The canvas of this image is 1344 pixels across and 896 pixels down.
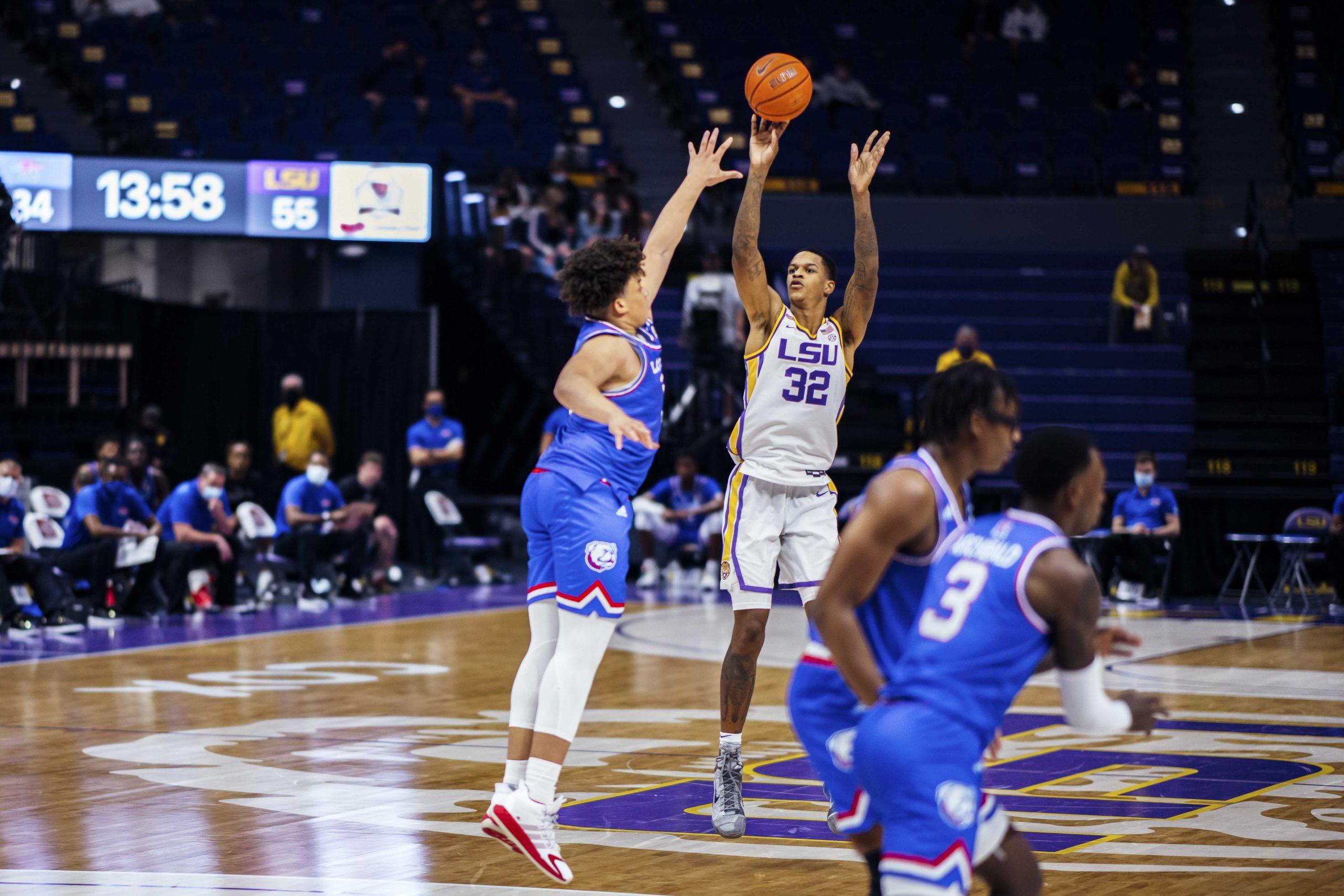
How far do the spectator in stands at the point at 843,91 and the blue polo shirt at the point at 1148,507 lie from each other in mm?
7754

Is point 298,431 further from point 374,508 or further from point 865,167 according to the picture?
point 865,167

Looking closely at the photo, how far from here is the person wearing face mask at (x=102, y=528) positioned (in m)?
11.8

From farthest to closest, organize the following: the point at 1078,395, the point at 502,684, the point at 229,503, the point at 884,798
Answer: the point at 1078,395
the point at 229,503
the point at 502,684
the point at 884,798

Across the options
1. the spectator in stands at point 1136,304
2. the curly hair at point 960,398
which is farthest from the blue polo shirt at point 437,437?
the curly hair at point 960,398

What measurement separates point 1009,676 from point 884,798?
1.03 ft

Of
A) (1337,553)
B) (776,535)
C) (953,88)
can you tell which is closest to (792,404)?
(776,535)

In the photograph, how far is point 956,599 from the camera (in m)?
2.95

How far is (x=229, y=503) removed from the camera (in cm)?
1402

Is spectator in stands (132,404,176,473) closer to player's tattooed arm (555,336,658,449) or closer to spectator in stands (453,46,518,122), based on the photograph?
spectator in stands (453,46,518,122)

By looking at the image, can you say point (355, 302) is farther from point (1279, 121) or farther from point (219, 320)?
point (1279, 121)

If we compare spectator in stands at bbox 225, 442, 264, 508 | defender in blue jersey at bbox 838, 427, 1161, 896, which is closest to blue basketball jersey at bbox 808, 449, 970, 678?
defender in blue jersey at bbox 838, 427, 1161, 896

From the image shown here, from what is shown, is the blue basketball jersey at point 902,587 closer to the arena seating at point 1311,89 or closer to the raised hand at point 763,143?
the raised hand at point 763,143

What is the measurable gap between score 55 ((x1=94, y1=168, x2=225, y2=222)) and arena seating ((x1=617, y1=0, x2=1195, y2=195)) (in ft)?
21.5

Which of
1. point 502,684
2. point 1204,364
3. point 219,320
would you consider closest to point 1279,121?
point 1204,364
